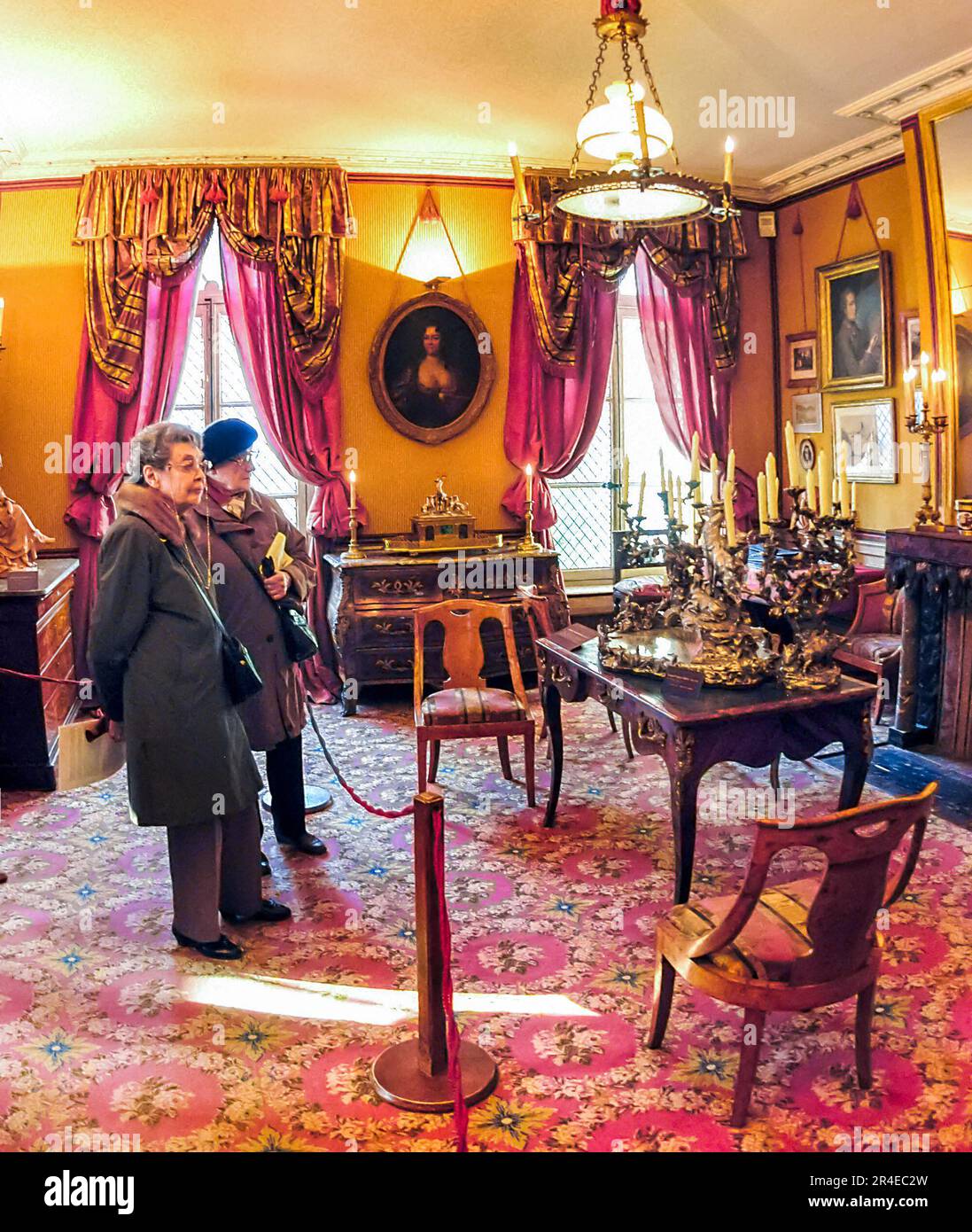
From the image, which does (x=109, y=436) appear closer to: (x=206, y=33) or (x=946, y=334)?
(x=206, y=33)

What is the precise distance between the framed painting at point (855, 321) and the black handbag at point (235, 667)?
16.5 ft

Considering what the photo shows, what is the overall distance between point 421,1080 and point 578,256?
5.94m

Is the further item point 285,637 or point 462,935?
point 285,637

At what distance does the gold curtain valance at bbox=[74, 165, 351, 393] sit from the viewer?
666cm

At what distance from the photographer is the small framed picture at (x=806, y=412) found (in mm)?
7422

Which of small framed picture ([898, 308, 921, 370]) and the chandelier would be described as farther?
small framed picture ([898, 308, 921, 370])

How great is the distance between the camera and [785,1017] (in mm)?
3045

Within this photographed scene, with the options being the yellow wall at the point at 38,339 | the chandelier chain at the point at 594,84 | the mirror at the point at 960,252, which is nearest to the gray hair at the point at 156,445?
the chandelier chain at the point at 594,84

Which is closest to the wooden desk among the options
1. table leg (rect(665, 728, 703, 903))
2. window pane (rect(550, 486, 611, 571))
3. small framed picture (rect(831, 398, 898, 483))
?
table leg (rect(665, 728, 703, 903))

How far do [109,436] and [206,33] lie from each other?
2769 mm

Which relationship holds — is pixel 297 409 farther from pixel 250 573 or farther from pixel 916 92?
pixel 916 92

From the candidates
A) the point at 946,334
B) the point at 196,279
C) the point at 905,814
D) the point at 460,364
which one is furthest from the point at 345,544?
the point at 905,814

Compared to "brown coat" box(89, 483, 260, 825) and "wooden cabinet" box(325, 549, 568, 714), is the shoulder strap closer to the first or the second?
"brown coat" box(89, 483, 260, 825)

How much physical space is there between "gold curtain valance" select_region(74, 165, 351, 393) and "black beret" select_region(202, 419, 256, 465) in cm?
313
